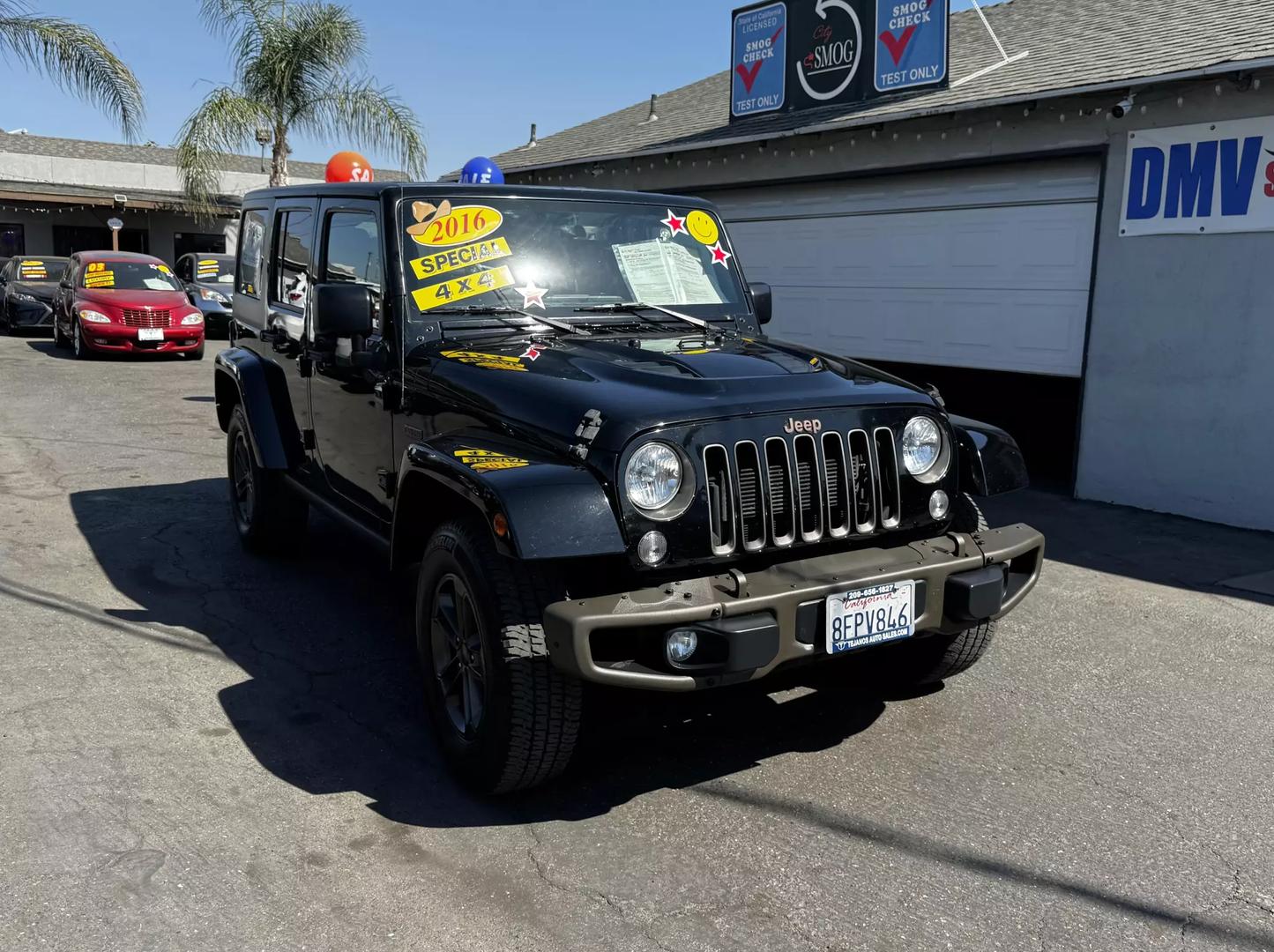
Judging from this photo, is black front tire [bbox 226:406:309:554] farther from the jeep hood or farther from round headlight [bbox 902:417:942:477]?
round headlight [bbox 902:417:942:477]

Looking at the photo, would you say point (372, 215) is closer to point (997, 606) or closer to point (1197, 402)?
point (997, 606)

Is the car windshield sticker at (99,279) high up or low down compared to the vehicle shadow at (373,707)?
up

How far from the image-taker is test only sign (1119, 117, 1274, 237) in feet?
23.4

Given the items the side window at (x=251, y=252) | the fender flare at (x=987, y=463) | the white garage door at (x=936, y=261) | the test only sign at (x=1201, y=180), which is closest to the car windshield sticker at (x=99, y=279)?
the white garage door at (x=936, y=261)

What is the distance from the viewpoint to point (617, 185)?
13352 millimetres

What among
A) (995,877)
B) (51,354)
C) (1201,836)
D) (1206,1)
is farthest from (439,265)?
(51,354)

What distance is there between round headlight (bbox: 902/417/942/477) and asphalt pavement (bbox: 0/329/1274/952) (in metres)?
1.01

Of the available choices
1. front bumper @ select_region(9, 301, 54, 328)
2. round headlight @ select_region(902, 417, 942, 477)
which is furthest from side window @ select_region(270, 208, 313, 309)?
front bumper @ select_region(9, 301, 54, 328)

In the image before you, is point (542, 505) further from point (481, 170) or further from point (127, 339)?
point (127, 339)

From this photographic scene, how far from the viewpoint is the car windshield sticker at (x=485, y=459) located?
333 cm

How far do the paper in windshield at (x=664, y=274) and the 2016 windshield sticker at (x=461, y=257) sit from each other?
0.54 m

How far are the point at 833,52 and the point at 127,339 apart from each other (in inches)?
441

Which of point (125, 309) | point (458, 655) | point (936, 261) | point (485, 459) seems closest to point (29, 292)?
point (125, 309)

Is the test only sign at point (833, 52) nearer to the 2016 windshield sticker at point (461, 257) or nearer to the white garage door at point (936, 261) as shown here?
the white garage door at point (936, 261)
